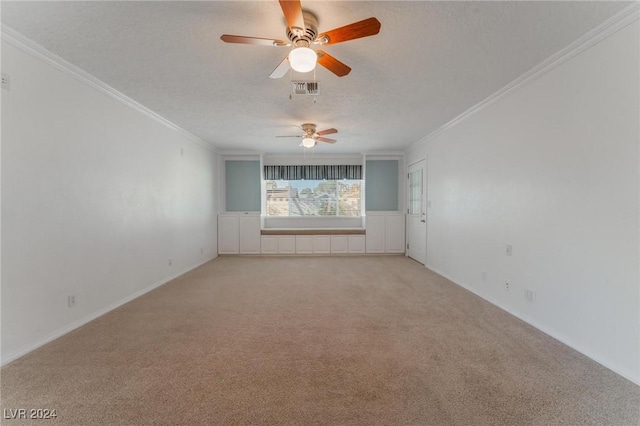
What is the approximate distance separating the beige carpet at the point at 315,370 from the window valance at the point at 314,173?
4.21 meters

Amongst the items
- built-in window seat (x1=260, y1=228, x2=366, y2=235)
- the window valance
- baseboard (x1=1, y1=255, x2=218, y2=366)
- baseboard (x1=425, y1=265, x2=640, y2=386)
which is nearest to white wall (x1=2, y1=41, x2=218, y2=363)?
baseboard (x1=1, y1=255, x2=218, y2=366)

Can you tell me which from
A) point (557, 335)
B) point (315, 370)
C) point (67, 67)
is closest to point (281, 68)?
point (67, 67)

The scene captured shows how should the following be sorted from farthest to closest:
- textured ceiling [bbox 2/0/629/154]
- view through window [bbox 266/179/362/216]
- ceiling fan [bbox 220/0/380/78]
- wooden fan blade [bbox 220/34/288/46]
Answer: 1. view through window [bbox 266/179/362/216]
2. textured ceiling [bbox 2/0/629/154]
3. wooden fan blade [bbox 220/34/288/46]
4. ceiling fan [bbox 220/0/380/78]

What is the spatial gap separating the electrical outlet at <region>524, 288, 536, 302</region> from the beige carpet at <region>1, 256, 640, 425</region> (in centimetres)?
27

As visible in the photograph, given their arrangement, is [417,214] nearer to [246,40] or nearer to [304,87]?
[304,87]

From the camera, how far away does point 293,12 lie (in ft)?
5.37

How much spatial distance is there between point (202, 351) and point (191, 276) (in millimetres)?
2761

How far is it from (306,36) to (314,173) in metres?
5.21

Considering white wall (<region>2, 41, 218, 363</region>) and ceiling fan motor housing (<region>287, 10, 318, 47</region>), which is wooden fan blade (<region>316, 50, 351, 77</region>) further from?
white wall (<region>2, 41, 218, 363</region>)

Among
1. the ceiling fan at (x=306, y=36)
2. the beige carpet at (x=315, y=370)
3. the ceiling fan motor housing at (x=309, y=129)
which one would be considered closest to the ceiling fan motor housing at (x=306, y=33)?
the ceiling fan at (x=306, y=36)

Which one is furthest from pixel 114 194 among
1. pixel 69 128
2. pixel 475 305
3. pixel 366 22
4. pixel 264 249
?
pixel 475 305

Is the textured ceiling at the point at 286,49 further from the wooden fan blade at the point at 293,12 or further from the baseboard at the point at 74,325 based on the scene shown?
the baseboard at the point at 74,325

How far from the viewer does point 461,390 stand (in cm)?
180

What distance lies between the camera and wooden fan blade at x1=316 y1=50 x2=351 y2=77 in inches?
80.4
